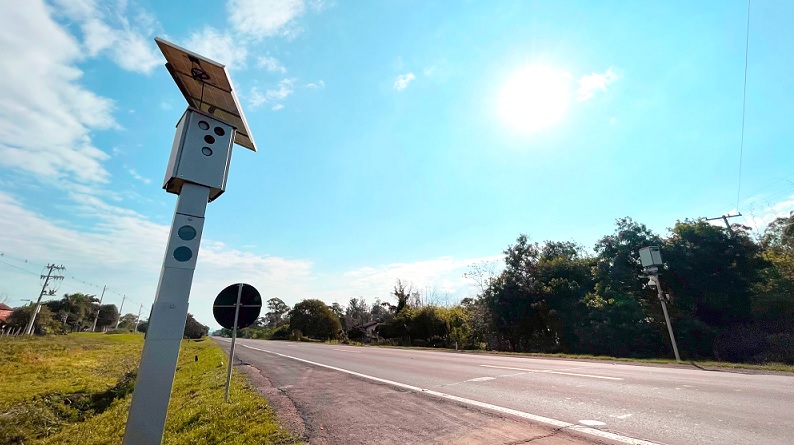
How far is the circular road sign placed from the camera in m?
7.09

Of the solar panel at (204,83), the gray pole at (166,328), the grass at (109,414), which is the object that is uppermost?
the solar panel at (204,83)

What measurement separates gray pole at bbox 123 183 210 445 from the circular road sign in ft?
13.2

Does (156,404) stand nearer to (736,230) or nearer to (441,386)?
(441,386)

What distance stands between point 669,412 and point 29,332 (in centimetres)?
7105

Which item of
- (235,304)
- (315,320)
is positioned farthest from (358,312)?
(235,304)

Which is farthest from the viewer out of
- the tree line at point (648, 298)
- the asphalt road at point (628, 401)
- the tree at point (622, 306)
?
the tree at point (622, 306)

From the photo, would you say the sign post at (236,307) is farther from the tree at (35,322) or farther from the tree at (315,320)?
the tree at (35,322)

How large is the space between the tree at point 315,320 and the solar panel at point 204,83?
2430 inches

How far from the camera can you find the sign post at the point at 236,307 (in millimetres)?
7074

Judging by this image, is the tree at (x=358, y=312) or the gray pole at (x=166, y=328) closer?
the gray pole at (x=166, y=328)

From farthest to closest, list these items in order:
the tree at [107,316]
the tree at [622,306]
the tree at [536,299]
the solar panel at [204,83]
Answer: the tree at [107,316], the tree at [536,299], the tree at [622,306], the solar panel at [204,83]

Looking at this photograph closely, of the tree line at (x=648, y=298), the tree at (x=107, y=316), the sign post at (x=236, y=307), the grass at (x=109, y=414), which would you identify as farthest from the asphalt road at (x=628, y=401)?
the tree at (x=107, y=316)

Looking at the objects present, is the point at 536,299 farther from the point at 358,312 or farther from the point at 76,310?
the point at 76,310

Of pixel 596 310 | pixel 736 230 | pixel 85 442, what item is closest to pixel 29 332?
pixel 85 442
